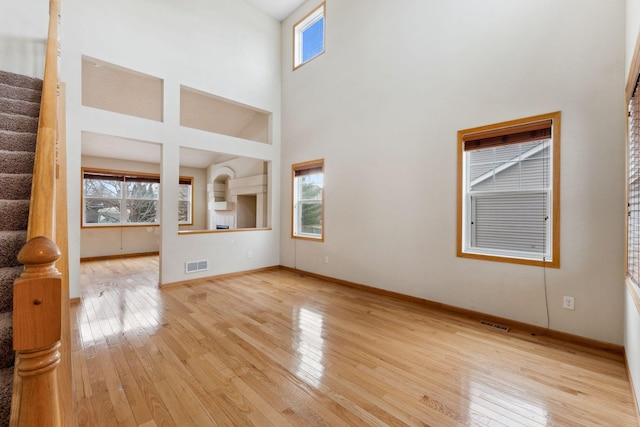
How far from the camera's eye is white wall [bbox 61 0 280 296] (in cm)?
359

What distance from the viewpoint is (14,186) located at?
1860 mm

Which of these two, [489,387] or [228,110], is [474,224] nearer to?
[489,387]

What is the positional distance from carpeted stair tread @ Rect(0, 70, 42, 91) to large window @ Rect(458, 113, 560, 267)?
4365mm

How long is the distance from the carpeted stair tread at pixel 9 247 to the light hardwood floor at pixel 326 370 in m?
0.94

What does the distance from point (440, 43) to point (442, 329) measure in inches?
129

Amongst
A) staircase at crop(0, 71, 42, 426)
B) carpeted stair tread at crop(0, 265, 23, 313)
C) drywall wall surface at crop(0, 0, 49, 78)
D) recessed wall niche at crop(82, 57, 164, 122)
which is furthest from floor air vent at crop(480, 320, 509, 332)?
drywall wall surface at crop(0, 0, 49, 78)

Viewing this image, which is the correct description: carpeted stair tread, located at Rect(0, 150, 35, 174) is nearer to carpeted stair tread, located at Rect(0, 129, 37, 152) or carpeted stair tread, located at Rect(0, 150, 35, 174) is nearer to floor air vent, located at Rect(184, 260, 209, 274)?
carpeted stair tread, located at Rect(0, 129, 37, 152)

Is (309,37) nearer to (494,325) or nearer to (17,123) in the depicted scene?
(17,123)

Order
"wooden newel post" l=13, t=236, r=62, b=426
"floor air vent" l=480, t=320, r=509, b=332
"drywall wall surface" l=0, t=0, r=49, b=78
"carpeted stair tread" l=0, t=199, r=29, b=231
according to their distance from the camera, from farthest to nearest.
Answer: "drywall wall surface" l=0, t=0, r=49, b=78, "floor air vent" l=480, t=320, r=509, b=332, "carpeted stair tread" l=0, t=199, r=29, b=231, "wooden newel post" l=13, t=236, r=62, b=426

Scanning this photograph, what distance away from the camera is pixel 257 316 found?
321 centimetres

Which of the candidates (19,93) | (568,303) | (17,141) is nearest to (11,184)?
(17,141)

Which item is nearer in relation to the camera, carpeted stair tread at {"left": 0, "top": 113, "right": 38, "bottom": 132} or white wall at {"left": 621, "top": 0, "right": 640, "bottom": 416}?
white wall at {"left": 621, "top": 0, "right": 640, "bottom": 416}

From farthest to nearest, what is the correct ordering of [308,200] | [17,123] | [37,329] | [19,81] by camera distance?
[308,200] → [19,81] → [17,123] → [37,329]

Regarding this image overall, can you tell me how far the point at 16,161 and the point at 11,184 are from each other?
0.24 m
